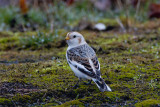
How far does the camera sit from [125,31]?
9.38m

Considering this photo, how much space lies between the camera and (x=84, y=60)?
4648mm

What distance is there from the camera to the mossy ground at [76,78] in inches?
164

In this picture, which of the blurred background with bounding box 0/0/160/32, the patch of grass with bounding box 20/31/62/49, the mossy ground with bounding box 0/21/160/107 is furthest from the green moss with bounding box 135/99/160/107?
the blurred background with bounding box 0/0/160/32

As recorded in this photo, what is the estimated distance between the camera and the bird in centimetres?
428

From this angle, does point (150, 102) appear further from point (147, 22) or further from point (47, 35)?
point (147, 22)

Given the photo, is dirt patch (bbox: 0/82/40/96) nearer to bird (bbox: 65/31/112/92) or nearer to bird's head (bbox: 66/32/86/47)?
bird (bbox: 65/31/112/92)

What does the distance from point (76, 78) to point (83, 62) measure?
64 cm

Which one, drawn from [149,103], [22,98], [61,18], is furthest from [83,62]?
[61,18]

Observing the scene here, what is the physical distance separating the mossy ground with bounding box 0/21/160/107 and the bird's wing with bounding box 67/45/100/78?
320 mm

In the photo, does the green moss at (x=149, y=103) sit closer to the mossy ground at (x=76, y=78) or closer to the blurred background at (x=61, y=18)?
the mossy ground at (x=76, y=78)

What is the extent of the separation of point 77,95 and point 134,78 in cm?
121

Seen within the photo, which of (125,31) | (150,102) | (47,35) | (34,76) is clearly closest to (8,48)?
(47,35)

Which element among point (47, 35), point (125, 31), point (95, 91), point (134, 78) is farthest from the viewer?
point (125, 31)

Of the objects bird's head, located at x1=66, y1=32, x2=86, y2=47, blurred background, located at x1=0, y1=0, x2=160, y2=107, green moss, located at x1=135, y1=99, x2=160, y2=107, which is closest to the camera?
green moss, located at x1=135, y1=99, x2=160, y2=107
